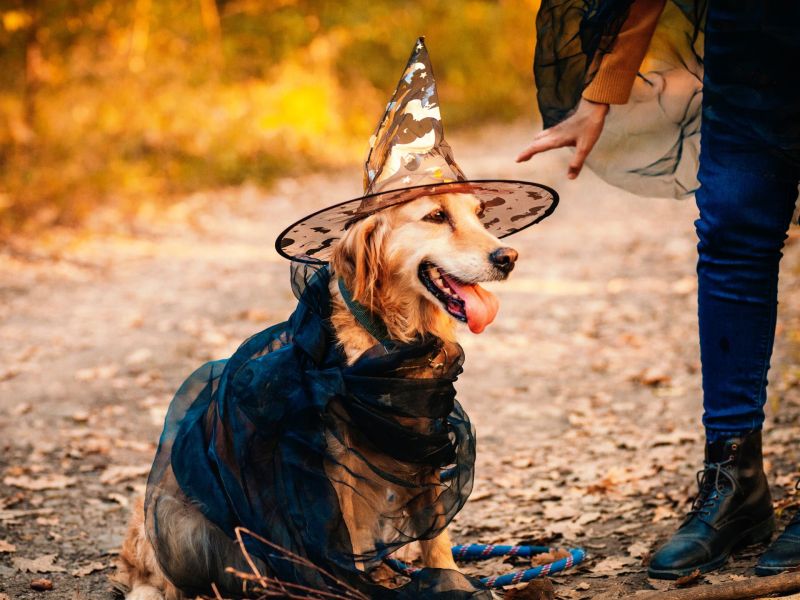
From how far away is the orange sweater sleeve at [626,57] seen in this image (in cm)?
268

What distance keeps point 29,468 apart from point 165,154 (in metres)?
7.88

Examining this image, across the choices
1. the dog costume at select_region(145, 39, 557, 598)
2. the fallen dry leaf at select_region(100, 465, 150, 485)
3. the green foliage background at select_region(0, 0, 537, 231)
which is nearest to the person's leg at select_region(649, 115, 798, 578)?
the dog costume at select_region(145, 39, 557, 598)

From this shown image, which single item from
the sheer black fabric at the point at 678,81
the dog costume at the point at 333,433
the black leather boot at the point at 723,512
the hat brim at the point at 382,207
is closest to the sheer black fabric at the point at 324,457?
the dog costume at the point at 333,433

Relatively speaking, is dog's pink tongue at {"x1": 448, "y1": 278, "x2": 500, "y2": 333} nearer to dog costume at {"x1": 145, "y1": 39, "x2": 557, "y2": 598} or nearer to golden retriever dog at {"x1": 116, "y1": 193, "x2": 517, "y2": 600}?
golden retriever dog at {"x1": 116, "y1": 193, "x2": 517, "y2": 600}

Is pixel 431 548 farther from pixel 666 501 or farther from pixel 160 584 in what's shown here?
pixel 666 501

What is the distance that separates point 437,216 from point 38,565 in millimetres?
1854

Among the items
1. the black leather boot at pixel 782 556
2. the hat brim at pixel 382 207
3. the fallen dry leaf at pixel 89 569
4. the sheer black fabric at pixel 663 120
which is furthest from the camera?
the sheer black fabric at pixel 663 120

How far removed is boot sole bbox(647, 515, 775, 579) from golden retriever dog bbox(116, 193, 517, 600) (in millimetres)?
624

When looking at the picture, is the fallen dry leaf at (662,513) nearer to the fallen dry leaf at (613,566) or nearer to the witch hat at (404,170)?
the fallen dry leaf at (613,566)

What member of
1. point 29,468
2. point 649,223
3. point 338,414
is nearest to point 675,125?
point 338,414

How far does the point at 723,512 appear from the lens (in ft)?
8.45

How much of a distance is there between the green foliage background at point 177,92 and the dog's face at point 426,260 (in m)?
6.82

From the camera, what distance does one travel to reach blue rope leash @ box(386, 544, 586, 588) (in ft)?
8.52

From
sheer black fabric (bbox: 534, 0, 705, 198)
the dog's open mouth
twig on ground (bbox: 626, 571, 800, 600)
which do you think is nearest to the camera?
twig on ground (bbox: 626, 571, 800, 600)
